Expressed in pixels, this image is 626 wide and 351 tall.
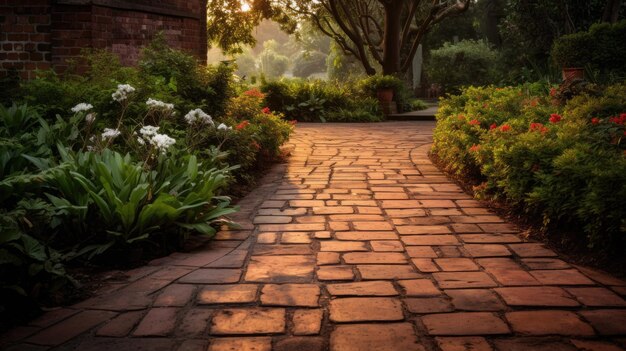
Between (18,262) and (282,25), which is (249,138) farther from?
(282,25)

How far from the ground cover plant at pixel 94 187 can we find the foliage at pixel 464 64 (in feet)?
63.1

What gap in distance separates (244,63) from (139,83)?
88.6 metres

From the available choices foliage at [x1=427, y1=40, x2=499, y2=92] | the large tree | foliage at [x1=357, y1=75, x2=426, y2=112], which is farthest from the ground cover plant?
foliage at [x1=427, y1=40, x2=499, y2=92]

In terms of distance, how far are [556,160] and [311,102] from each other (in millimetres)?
10524

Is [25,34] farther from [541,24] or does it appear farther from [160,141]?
[541,24]

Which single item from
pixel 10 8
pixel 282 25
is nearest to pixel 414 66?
pixel 282 25

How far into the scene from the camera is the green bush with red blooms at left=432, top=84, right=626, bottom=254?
3.47m

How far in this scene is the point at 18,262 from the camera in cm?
269

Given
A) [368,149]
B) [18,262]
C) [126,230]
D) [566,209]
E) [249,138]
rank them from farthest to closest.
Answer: [368,149]
[249,138]
[566,209]
[126,230]
[18,262]

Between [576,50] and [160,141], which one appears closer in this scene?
[160,141]

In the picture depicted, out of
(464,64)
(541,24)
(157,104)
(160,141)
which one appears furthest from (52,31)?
(464,64)

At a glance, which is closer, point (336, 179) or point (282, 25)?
point (336, 179)

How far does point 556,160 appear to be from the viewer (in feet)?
13.3

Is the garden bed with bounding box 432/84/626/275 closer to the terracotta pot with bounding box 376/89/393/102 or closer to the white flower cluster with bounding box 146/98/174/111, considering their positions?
the white flower cluster with bounding box 146/98/174/111
